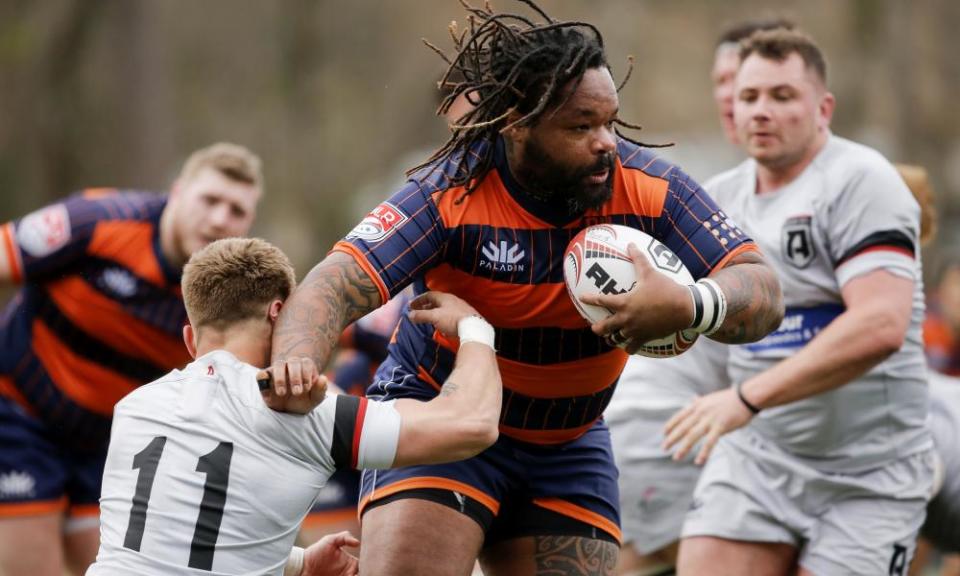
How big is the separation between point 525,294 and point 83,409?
303cm

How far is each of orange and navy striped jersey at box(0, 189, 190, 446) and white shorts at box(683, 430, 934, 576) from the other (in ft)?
Result: 8.54

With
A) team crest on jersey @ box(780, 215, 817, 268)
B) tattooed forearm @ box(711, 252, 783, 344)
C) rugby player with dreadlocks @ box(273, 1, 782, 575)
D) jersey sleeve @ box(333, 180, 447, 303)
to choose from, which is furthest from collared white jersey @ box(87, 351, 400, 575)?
team crest on jersey @ box(780, 215, 817, 268)

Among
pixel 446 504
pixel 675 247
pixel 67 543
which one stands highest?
pixel 675 247

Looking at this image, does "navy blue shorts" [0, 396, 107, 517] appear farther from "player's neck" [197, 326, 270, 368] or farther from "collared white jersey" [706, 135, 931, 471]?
"collared white jersey" [706, 135, 931, 471]

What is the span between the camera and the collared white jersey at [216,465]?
3.29m

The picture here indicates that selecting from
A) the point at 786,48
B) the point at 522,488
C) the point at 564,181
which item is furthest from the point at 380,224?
the point at 786,48

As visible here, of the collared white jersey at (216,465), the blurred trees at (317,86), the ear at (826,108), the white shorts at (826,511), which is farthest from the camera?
the blurred trees at (317,86)

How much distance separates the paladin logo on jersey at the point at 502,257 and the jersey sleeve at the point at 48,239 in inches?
106

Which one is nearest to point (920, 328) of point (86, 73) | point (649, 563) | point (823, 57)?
point (823, 57)

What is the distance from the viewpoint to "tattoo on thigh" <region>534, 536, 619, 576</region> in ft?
13.0

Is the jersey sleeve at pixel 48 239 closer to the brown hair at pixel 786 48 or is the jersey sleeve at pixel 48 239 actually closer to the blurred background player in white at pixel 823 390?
the blurred background player in white at pixel 823 390

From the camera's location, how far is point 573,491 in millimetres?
4102

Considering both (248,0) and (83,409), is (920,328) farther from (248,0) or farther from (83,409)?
(248,0)

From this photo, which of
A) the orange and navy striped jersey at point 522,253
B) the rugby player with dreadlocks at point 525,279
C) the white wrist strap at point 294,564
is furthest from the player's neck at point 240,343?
the white wrist strap at point 294,564
